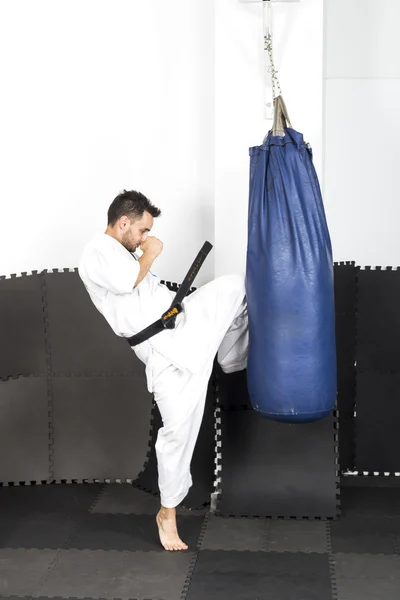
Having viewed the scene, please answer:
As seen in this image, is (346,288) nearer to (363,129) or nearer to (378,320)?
(378,320)

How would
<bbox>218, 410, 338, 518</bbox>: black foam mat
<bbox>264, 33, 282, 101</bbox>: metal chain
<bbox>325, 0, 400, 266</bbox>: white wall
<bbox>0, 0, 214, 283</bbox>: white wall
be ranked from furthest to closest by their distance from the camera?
1. <bbox>325, 0, 400, 266</bbox>: white wall
2. <bbox>0, 0, 214, 283</bbox>: white wall
3. <bbox>218, 410, 338, 518</bbox>: black foam mat
4. <bbox>264, 33, 282, 101</bbox>: metal chain

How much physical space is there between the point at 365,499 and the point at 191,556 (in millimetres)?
920

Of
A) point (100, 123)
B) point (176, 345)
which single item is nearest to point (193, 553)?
point (176, 345)

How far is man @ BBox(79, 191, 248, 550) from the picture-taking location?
10.2 feet

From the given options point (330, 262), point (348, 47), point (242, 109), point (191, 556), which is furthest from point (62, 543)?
point (348, 47)

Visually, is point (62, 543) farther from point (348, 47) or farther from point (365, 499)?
point (348, 47)

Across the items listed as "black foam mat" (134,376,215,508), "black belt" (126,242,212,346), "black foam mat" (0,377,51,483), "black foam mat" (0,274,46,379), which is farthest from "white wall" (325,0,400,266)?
"black foam mat" (0,377,51,483)

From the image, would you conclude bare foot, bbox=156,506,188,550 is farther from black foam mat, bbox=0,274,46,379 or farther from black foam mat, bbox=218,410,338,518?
black foam mat, bbox=0,274,46,379

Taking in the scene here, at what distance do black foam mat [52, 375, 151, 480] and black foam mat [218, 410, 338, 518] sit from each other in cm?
59

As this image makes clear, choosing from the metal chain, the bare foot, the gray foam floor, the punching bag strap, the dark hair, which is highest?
the metal chain

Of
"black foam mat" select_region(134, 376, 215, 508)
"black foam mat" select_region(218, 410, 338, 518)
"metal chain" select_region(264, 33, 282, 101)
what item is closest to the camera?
"metal chain" select_region(264, 33, 282, 101)

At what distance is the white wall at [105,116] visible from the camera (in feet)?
12.6

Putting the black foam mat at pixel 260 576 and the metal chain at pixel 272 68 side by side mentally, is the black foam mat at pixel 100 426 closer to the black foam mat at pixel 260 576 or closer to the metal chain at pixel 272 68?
the black foam mat at pixel 260 576

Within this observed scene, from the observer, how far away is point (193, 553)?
3146mm
